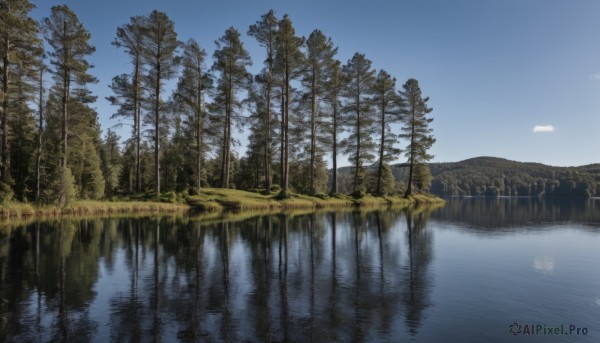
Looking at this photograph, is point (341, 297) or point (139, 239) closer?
point (341, 297)

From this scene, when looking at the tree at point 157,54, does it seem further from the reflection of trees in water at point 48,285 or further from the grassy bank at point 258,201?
the reflection of trees in water at point 48,285

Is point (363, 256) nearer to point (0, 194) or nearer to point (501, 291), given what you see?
point (501, 291)

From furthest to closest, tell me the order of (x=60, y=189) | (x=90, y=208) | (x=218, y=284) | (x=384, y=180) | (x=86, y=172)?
(x=384, y=180) < (x=86, y=172) < (x=90, y=208) < (x=60, y=189) < (x=218, y=284)

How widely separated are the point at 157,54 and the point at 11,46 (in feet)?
39.1

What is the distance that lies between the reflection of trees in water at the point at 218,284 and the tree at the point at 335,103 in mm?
31352

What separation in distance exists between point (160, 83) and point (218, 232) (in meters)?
23.6

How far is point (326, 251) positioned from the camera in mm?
17422

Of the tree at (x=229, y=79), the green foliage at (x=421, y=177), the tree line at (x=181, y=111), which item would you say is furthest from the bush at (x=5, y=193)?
the green foliage at (x=421, y=177)

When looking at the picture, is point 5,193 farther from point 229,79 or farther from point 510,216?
point 510,216

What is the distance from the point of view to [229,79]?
47250mm

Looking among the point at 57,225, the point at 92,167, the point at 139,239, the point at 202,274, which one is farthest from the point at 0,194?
the point at 202,274

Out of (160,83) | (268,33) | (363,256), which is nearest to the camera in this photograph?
(363,256)

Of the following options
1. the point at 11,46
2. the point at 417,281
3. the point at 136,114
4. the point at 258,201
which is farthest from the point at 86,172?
the point at 417,281

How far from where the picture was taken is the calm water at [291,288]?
26.4ft
